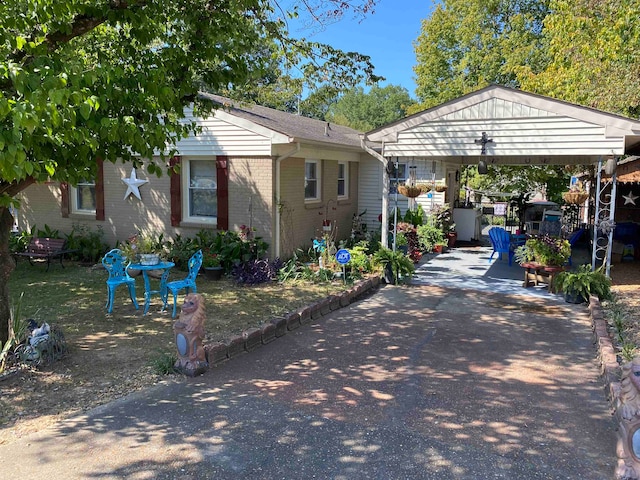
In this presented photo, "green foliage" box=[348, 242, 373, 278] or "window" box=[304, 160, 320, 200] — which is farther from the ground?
"window" box=[304, 160, 320, 200]

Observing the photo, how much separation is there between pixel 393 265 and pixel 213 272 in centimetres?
363

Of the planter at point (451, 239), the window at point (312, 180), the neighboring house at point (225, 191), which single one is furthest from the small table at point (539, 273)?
the window at point (312, 180)

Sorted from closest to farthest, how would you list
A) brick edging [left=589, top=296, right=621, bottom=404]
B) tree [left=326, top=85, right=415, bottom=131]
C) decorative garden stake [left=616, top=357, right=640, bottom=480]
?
1. decorative garden stake [left=616, top=357, right=640, bottom=480]
2. brick edging [left=589, top=296, right=621, bottom=404]
3. tree [left=326, top=85, right=415, bottom=131]

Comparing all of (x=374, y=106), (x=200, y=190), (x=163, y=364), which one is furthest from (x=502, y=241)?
(x=374, y=106)

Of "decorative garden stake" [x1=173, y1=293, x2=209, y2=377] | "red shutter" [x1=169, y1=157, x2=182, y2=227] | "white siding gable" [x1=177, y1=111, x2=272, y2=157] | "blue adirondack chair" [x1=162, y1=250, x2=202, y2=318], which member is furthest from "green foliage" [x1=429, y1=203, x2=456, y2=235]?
"decorative garden stake" [x1=173, y1=293, x2=209, y2=377]

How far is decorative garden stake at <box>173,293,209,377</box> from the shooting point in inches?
209

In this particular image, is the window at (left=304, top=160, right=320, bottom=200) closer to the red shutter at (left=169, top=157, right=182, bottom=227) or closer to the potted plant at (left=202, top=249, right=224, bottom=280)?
the red shutter at (left=169, top=157, right=182, bottom=227)

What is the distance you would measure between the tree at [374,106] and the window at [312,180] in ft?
192

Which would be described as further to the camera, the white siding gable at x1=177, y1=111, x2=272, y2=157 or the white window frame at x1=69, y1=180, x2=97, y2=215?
the white window frame at x1=69, y1=180, x2=97, y2=215

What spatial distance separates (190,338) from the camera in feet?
17.5

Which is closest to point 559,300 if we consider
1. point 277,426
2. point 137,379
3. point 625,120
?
point 625,120

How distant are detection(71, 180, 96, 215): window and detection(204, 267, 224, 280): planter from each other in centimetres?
481

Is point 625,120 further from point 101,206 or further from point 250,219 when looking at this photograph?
point 101,206

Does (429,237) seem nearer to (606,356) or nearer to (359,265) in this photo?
(359,265)
